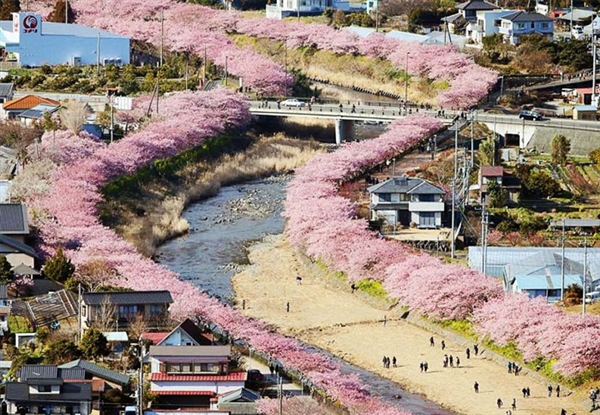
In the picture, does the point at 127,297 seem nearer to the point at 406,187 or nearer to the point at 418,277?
the point at 418,277

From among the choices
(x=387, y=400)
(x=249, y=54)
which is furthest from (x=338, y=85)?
(x=387, y=400)

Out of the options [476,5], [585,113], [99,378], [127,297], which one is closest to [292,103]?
[585,113]

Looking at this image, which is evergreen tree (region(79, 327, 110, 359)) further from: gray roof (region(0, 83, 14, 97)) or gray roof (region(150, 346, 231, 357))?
gray roof (region(0, 83, 14, 97))

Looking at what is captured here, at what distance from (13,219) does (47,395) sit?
14.3 m

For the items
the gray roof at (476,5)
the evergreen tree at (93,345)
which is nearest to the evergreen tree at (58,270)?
the evergreen tree at (93,345)

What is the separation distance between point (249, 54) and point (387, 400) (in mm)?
46244

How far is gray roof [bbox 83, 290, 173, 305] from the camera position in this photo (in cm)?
4794

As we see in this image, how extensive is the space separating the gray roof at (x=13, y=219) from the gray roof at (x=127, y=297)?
6.35 metres

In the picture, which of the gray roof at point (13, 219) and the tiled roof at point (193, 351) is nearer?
the tiled roof at point (193, 351)

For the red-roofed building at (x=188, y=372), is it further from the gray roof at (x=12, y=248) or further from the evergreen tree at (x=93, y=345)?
the gray roof at (x=12, y=248)

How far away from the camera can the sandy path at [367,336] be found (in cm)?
4622

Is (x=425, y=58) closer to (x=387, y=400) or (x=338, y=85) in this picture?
(x=338, y=85)

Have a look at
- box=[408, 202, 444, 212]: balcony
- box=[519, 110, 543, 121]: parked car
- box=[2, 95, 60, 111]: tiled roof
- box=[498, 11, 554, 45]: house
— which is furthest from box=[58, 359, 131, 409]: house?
box=[498, 11, 554, 45]: house

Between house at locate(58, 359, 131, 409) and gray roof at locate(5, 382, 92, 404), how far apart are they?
0.56 metres
